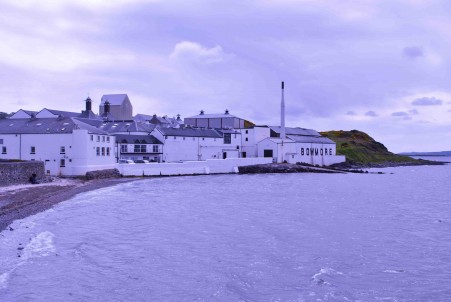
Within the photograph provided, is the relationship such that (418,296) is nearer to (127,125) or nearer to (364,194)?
(364,194)

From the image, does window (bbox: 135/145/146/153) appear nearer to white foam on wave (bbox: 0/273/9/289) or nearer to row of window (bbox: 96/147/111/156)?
row of window (bbox: 96/147/111/156)

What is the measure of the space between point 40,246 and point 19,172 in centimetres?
2486

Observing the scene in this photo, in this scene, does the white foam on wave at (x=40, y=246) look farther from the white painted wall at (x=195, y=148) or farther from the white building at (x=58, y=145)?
the white painted wall at (x=195, y=148)

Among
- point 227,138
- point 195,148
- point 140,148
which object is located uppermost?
point 227,138

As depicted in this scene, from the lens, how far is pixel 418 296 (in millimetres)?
14422

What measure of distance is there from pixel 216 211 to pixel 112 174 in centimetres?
2725

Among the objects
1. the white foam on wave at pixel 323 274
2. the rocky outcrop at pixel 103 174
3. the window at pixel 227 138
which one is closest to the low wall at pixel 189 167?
the rocky outcrop at pixel 103 174

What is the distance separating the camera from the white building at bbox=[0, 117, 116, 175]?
51719mm

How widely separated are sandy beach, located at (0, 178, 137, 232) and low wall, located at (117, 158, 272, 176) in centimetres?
626

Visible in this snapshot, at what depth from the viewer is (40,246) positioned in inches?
795

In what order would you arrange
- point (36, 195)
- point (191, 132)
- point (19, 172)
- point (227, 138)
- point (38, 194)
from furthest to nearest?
1. point (227, 138)
2. point (191, 132)
3. point (19, 172)
4. point (38, 194)
5. point (36, 195)

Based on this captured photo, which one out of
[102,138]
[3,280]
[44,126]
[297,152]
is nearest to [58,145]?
[44,126]

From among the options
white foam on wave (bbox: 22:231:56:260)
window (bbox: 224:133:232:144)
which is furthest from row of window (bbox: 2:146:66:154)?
window (bbox: 224:133:232:144)

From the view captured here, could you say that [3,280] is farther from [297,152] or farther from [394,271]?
[297,152]
